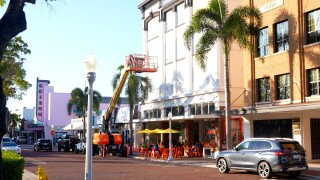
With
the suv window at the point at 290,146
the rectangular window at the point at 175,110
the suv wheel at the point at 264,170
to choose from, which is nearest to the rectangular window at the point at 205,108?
the rectangular window at the point at 175,110

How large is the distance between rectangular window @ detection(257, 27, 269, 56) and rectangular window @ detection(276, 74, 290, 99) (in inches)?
81.5

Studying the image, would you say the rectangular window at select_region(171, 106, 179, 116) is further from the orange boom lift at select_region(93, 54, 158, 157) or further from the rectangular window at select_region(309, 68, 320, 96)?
the rectangular window at select_region(309, 68, 320, 96)

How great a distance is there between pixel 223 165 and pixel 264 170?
274cm

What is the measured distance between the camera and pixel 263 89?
30.0 meters

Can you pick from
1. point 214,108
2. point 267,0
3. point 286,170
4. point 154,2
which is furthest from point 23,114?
point 286,170

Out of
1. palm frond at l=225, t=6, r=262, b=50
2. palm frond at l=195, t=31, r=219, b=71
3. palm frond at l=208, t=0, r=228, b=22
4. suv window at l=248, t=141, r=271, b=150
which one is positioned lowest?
suv window at l=248, t=141, r=271, b=150

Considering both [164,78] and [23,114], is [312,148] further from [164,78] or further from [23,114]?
[23,114]

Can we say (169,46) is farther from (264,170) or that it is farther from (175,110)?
(264,170)

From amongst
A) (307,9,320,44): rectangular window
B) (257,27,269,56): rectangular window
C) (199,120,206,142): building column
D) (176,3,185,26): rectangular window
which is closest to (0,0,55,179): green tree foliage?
(307,9,320,44): rectangular window

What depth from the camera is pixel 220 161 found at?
22062 mm

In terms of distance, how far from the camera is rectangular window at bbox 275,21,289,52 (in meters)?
28.1

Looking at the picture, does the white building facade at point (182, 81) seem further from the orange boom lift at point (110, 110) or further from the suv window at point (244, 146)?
the suv window at point (244, 146)

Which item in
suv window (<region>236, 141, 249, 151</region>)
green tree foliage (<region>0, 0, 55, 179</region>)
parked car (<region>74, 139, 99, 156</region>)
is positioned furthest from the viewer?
parked car (<region>74, 139, 99, 156</region>)

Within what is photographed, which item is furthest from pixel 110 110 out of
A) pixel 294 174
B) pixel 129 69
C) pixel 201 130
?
pixel 294 174
